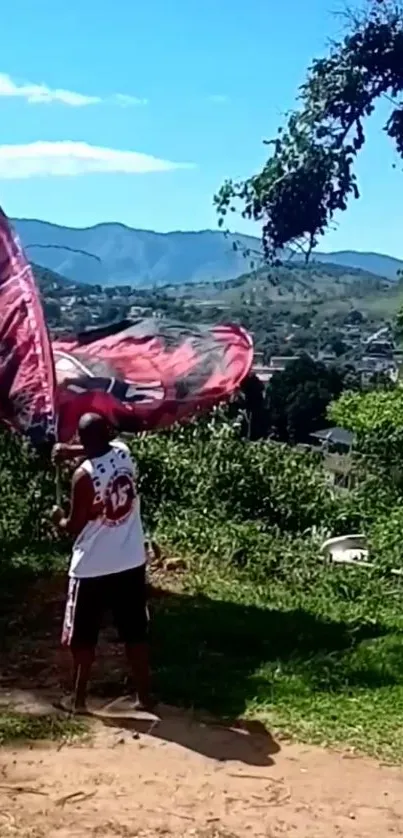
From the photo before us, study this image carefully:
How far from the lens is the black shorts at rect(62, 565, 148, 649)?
5945 millimetres

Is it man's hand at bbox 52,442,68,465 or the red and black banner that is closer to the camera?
man's hand at bbox 52,442,68,465

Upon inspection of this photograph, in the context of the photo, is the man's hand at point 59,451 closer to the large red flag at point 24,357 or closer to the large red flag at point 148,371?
the large red flag at point 24,357

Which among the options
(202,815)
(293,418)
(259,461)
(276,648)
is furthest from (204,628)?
(293,418)

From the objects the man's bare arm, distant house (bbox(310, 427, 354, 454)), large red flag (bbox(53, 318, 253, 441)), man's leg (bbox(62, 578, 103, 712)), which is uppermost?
large red flag (bbox(53, 318, 253, 441))

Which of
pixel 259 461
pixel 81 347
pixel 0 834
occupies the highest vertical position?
pixel 81 347

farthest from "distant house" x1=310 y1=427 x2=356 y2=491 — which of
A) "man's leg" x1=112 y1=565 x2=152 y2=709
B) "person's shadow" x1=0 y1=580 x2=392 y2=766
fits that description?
"man's leg" x1=112 y1=565 x2=152 y2=709

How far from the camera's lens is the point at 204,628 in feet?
25.0

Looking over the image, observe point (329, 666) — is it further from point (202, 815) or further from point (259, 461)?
point (259, 461)

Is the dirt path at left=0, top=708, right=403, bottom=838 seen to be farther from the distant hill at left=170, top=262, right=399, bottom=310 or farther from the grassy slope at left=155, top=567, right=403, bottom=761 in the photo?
the distant hill at left=170, top=262, right=399, bottom=310

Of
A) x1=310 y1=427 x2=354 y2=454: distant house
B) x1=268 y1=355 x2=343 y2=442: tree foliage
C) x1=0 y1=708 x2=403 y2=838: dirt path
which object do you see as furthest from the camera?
x1=268 y1=355 x2=343 y2=442: tree foliage

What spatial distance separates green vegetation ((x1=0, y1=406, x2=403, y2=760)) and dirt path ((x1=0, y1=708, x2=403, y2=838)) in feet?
0.97

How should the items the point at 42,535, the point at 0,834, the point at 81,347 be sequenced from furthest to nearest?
1. the point at 42,535
2. the point at 81,347
3. the point at 0,834

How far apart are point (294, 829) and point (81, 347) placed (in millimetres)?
4497

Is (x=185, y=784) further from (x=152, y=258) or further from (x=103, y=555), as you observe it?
(x=152, y=258)
